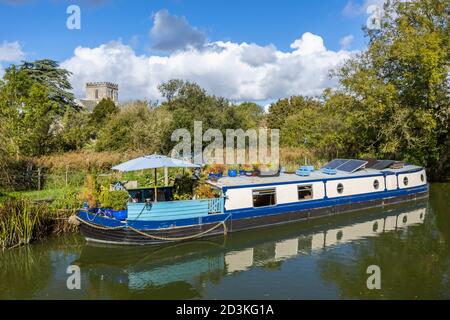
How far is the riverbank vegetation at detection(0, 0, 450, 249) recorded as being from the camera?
829 inches

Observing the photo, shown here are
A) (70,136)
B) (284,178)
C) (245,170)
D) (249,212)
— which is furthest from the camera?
(70,136)

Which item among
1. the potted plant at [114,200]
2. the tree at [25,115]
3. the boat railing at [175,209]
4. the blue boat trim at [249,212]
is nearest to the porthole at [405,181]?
the blue boat trim at [249,212]

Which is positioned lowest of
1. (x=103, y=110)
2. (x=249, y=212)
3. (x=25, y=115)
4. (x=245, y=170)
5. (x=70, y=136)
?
(x=249, y=212)

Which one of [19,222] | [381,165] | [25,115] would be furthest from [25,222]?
[381,165]

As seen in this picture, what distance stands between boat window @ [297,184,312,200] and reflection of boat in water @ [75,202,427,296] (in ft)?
3.78

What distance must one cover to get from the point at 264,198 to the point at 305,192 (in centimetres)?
220

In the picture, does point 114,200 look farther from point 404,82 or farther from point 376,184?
point 404,82

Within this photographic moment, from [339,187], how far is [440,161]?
14219 millimetres

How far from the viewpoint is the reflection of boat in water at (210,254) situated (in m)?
11.3

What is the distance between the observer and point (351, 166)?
64.6 ft

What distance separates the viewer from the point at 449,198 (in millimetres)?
22578

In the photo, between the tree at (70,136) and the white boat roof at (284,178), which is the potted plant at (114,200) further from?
the tree at (70,136)

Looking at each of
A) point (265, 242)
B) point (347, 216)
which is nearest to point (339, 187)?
point (347, 216)

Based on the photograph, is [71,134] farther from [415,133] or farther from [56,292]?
[415,133]
